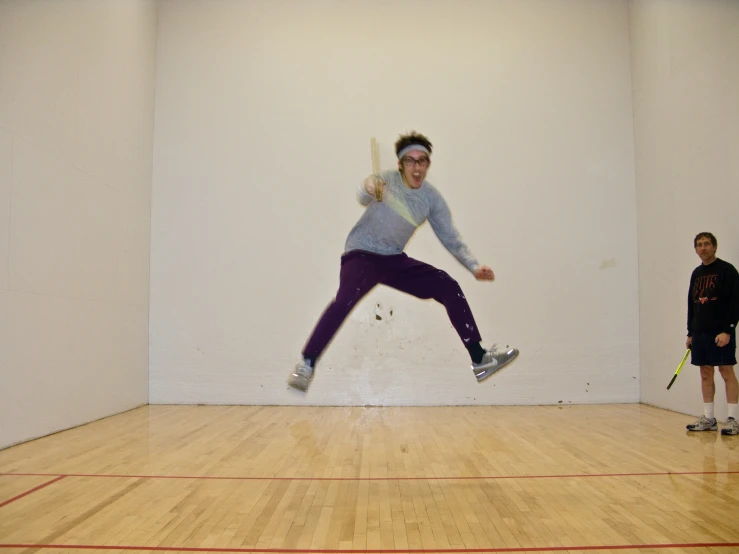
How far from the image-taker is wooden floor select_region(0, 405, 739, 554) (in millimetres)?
2654

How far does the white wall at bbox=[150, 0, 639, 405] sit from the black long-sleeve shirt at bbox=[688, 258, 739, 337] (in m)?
1.96

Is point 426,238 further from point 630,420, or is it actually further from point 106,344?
point 106,344

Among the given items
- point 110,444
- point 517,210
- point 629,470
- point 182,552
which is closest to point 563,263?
point 517,210

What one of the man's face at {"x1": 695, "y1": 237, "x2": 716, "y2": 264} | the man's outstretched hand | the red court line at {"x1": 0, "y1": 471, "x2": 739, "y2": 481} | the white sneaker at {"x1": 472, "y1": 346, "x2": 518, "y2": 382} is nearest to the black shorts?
the man's face at {"x1": 695, "y1": 237, "x2": 716, "y2": 264}

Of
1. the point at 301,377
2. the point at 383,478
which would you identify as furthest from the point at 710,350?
the point at 301,377

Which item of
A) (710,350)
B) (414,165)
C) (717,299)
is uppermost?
(414,165)

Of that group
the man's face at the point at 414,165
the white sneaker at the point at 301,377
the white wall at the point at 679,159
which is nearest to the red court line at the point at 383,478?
the white sneaker at the point at 301,377

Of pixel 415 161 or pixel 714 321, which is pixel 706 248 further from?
pixel 415 161

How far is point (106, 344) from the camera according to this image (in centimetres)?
595

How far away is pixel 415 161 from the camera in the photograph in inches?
132

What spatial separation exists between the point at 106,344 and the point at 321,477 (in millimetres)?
2972

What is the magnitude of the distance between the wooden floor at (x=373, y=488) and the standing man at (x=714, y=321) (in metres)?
0.35

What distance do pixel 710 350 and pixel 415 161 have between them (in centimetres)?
270

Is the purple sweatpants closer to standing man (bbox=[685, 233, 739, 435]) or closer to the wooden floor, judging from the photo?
the wooden floor
